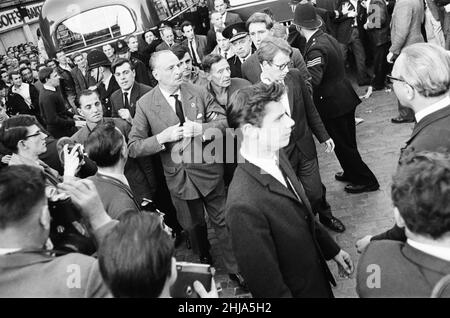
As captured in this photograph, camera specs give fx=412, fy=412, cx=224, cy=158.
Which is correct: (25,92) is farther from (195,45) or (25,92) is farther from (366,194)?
(366,194)

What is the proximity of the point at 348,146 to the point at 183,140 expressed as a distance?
6.83 feet

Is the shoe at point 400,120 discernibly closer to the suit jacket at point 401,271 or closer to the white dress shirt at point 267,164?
the white dress shirt at point 267,164

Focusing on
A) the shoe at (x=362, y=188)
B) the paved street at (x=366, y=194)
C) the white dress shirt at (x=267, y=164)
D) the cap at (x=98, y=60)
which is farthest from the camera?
the cap at (x=98, y=60)

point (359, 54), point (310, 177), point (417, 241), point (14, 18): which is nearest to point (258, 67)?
point (310, 177)

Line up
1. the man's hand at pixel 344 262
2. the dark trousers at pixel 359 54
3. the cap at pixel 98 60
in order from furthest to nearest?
the dark trousers at pixel 359 54 < the cap at pixel 98 60 < the man's hand at pixel 344 262

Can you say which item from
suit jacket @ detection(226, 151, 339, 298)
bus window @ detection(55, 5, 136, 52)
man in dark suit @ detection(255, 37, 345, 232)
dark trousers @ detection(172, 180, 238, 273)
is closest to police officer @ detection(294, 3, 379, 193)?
man in dark suit @ detection(255, 37, 345, 232)

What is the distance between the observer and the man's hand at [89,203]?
88.7 inches

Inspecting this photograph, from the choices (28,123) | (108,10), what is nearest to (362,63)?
(108,10)

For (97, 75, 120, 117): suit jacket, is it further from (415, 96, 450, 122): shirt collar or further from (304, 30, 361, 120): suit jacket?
(415, 96, 450, 122): shirt collar

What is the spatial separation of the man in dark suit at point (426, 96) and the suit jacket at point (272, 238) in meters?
0.35

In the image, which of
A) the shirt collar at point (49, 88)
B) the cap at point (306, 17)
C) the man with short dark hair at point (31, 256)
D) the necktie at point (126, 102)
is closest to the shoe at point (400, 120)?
the cap at point (306, 17)

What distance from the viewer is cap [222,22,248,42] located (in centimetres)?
539

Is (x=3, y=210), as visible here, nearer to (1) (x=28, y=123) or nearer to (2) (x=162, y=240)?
(2) (x=162, y=240)

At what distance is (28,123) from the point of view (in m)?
3.71
